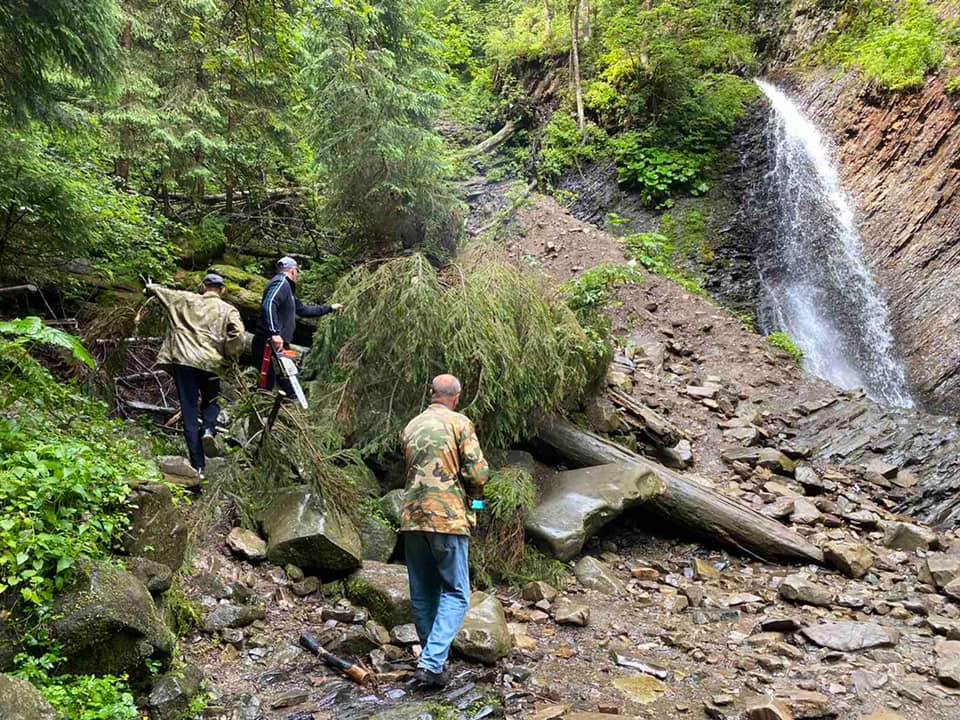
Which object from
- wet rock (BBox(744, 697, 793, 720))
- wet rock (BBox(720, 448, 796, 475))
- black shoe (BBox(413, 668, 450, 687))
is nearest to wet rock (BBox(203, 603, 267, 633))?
black shoe (BBox(413, 668, 450, 687))

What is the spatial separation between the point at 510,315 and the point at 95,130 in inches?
183

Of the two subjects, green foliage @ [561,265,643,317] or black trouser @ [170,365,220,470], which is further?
green foliage @ [561,265,643,317]

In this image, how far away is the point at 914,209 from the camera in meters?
13.8

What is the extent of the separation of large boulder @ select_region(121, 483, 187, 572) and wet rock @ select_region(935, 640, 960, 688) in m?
5.77

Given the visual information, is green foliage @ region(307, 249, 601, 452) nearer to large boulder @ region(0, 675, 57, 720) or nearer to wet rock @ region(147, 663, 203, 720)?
wet rock @ region(147, 663, 203, 720)

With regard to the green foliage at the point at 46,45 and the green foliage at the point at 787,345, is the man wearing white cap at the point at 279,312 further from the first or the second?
the green foliage at the point at 787,345

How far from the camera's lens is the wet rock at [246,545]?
5359mm

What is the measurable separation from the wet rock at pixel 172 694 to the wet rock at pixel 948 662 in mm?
5382

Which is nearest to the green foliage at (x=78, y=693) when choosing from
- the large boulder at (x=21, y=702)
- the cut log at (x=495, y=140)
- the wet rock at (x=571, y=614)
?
the large boulder at (x=21, y=702)

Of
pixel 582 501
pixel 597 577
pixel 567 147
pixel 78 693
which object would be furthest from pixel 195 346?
pixel 567 147

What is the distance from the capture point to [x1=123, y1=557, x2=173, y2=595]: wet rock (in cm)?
386

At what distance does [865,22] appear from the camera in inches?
717

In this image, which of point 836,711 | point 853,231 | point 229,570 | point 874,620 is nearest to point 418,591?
point 229,570

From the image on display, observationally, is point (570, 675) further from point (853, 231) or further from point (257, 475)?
point (853, 231)
